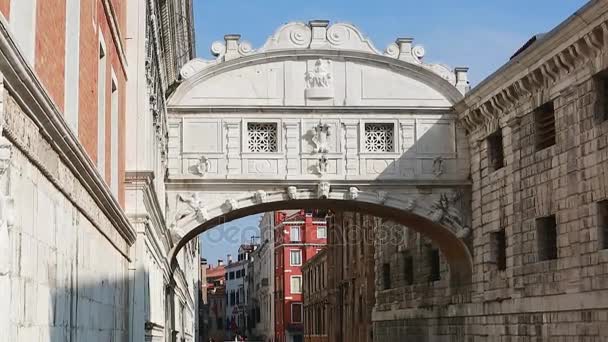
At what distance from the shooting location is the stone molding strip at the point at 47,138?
5422mm

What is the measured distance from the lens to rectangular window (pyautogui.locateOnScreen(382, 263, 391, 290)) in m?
31.4

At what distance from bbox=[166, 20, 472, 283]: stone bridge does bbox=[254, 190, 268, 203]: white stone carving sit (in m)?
0.02

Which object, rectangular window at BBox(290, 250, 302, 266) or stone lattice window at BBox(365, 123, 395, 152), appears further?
rectangular window at BBox(290, 250, 302, 266)

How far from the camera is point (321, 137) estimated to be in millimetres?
22156

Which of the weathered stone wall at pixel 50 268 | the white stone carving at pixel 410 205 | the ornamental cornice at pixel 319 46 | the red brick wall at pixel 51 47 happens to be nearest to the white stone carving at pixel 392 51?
the ornamental cornice at pixel 319 46

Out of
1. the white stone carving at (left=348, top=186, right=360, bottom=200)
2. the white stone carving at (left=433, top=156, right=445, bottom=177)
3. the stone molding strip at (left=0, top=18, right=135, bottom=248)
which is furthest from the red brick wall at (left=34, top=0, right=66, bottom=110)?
the white stone carving at (left=433, top=156, right=445, bottom=177)

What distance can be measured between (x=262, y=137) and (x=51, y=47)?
48.0 feet

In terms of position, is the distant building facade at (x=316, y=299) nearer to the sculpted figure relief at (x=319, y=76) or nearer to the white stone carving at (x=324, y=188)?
the white stone carving at (x=324, y=188)

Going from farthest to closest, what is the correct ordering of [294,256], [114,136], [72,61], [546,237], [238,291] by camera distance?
[238,291], [294,256], [546,237], [114,136], [72,61]

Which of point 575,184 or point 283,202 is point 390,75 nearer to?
point 283,202

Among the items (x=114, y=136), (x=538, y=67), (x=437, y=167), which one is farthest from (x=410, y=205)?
(x=114, y=136)

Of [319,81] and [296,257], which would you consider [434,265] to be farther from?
[296,257]

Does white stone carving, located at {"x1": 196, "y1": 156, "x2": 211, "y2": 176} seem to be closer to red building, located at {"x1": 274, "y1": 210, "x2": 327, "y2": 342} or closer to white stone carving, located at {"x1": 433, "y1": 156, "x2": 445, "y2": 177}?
white stone carving, located at {"x1": 433, "y1": 156, "x2": 445, "y2": 177}

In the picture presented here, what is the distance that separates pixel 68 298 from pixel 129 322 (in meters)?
5.81
